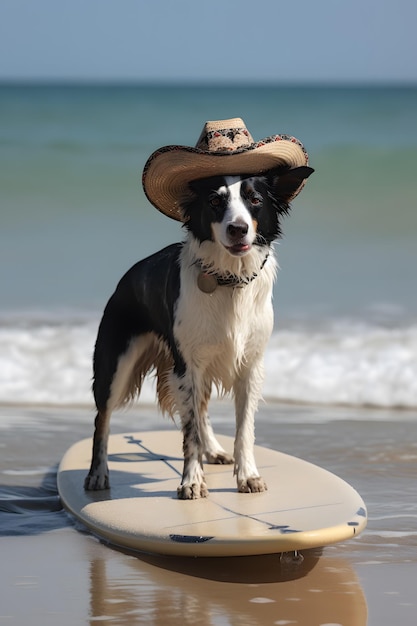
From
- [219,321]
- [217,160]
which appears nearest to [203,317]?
[219,321]

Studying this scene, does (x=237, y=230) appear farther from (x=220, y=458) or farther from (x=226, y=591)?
(x=220, y=458)

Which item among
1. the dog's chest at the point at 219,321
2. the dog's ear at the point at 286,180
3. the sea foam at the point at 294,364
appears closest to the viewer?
the dog's ear at the point at 286,180

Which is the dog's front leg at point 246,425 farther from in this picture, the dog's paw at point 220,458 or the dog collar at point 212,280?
the dog's paw at point 220,458

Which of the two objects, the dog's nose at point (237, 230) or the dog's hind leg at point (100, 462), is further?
the dog's hind leg at point (100, 462)

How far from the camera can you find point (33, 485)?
5746 millimetres

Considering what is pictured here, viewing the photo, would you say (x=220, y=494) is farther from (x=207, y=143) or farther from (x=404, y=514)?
(x=207, y=143)

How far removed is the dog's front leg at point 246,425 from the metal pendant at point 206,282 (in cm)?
41

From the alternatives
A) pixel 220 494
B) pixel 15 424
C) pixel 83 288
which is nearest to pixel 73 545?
pixel 220 494

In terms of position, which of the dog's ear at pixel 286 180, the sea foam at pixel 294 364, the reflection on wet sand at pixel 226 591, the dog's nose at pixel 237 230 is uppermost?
the sea foam at pixel 294 364

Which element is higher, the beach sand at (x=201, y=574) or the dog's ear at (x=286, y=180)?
the dog's ear at (x=286, y=180)

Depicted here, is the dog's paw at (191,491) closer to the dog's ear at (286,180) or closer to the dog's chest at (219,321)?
the dog's chest at (219,321)

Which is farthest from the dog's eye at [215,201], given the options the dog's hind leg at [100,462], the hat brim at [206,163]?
the dog's hind leg at [100,462]

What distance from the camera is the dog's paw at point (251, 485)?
499cm

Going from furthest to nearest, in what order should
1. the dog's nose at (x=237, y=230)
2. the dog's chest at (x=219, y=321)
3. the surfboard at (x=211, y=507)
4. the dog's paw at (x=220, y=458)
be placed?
the dog's paw at (x=220, y=458), the dog's chest at (x=219, y=321), the dog's nose at (x=237, y=230), the surfboard at (x=211, y=507)
